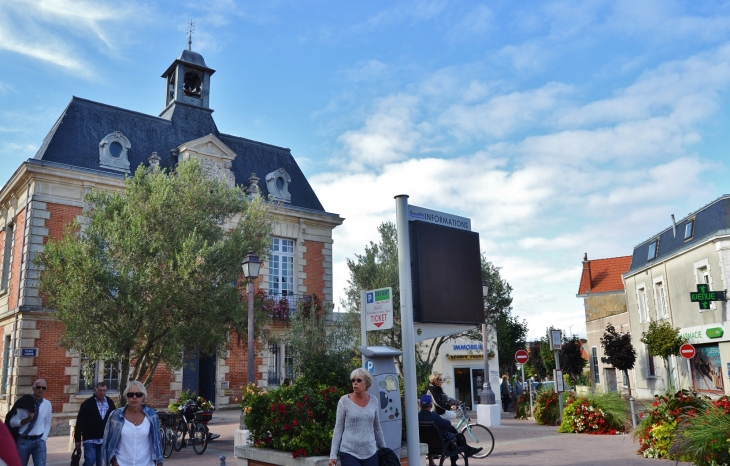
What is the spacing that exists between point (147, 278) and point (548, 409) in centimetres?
1163

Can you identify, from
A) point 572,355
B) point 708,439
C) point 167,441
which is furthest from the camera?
point 572,355

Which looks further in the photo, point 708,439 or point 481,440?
point 481,440

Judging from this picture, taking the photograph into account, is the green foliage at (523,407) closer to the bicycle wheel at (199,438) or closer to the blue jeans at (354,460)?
the bicycle wheel at (199,438)

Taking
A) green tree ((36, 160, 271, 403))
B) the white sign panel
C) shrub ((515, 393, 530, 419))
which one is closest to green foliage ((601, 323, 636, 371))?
shrub ((515, 393, 530, 419))

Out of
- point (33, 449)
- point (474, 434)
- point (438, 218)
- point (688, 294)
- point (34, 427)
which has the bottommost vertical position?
point (474, 434)

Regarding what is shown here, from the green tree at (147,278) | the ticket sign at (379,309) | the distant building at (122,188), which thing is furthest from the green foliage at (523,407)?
the ticket sign at (379,309)

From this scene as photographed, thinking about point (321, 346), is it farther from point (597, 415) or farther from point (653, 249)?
point (653, 249)

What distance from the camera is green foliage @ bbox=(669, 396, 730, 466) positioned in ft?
25.1

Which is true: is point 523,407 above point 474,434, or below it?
below

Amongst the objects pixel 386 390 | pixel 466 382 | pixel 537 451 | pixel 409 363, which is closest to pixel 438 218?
pixel 409 363

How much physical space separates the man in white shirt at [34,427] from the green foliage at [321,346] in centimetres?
330

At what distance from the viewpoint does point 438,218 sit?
7.84 meters

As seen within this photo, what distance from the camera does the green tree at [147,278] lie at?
591 inches

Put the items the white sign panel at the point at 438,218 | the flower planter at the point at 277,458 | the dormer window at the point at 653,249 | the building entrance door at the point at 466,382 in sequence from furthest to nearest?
1. the dormer window at the point at 653,249
2. the building entrance door at the point at 466,382
3. the white sign panel at the point at 438,218
4. the flower planter at the point at 277,458
